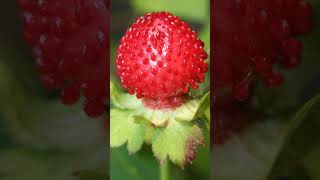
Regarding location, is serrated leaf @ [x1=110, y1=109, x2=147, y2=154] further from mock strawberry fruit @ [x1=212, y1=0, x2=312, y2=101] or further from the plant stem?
mock strawberry fruit @ [x1=212, y1=0, x2=312, y2=101]

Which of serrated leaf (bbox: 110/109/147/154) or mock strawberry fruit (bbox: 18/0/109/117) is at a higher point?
mock strawberry fruit (bbox: 18/0/109/117)

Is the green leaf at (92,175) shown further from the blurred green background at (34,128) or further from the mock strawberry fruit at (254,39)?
the mock strawberry fruit at (254,39)

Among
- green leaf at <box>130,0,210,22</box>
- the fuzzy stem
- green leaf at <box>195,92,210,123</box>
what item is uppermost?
green leaf at <box>130,0,210,22</box>

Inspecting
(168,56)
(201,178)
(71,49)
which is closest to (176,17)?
(168,56)

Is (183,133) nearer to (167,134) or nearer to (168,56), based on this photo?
(167,134)

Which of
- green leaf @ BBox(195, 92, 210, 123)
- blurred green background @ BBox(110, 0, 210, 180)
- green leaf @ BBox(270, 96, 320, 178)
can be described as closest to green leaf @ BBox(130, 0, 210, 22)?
blurred green background @ BBox(110, 0, 210, 180)

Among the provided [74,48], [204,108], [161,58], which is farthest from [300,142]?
[74,48]

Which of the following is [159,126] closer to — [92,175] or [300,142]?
[92,175]
